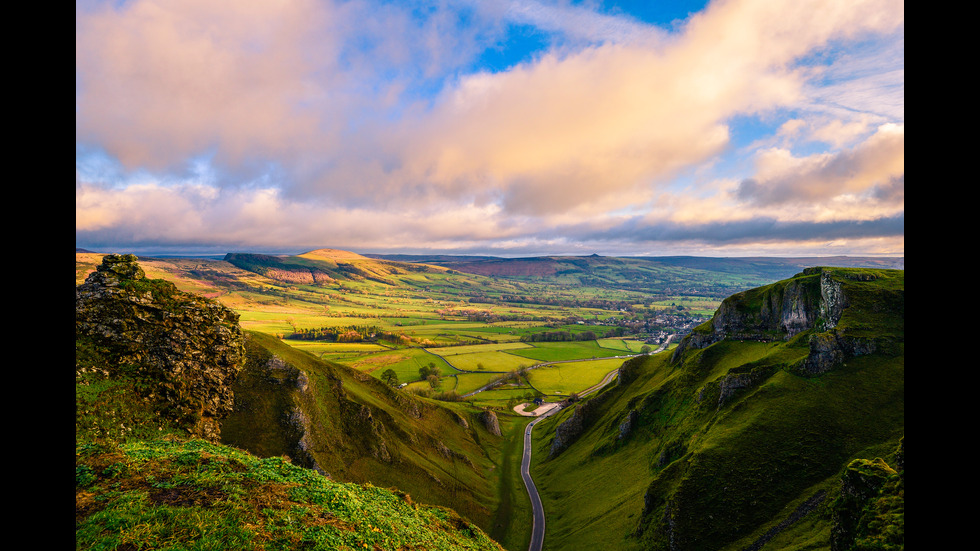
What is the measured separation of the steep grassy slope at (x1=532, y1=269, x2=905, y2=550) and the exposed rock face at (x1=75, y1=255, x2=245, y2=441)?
54.0 meters

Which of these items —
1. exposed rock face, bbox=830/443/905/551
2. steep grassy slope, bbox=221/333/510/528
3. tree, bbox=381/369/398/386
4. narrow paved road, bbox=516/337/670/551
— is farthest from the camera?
tree, bbox=381/369/398/386

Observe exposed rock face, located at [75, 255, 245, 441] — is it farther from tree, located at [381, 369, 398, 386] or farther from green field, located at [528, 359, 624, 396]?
green field, located at [528, 359, 624, 396]

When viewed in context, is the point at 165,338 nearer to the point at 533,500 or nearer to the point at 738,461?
the point at 738,461

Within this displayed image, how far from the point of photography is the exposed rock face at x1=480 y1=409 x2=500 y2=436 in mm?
107562

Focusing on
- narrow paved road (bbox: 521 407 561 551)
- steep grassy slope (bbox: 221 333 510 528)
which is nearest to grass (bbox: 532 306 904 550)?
narrow paved road (bbox: 521 407 561 551)

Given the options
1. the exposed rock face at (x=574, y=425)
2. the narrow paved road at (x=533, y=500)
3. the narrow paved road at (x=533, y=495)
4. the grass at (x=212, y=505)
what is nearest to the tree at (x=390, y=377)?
the narrow paved road at (x=533, y=495)

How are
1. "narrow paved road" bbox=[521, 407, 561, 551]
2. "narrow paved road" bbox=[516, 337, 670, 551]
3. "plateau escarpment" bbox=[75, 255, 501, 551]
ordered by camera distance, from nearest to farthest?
"plateau escarpment" bbox=[75, 255, 501, 551]
"narrow paved road" bbox=[521, 407, 561, 551]
"narrow paved road" bbox=[516, 337, 670, 551]

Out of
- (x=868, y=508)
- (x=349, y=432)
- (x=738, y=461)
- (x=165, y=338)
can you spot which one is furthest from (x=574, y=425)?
(x=165, y=338)

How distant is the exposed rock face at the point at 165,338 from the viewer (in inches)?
1043
